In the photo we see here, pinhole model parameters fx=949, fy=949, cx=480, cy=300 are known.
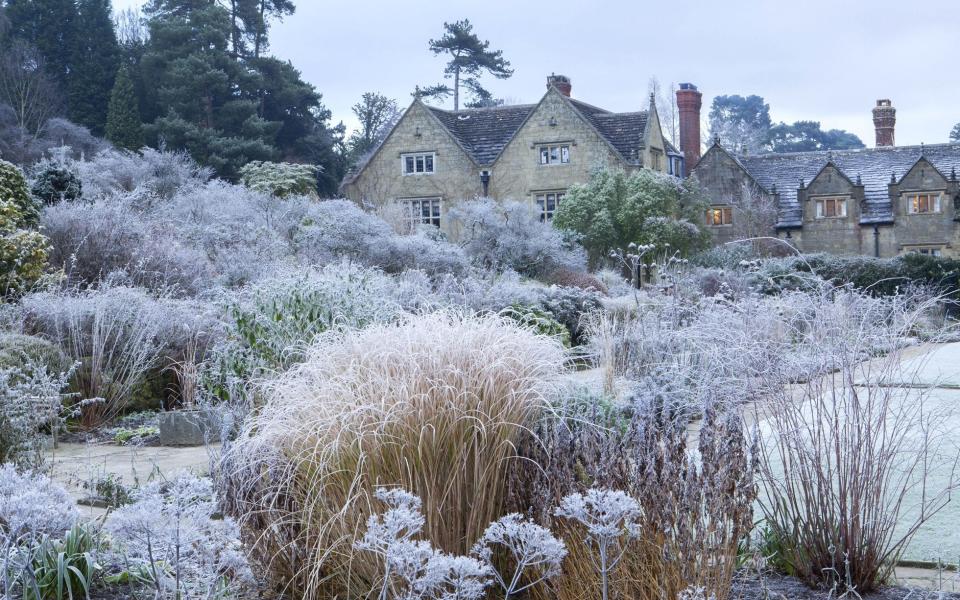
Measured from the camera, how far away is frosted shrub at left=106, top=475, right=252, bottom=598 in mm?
2537

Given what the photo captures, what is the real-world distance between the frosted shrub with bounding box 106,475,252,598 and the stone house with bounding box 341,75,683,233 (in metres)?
28.7

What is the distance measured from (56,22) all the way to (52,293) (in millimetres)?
34942

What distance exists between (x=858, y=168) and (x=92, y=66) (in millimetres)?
30545

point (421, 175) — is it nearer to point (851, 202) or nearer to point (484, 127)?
point (484, 127)

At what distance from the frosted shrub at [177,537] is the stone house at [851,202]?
1225 inches

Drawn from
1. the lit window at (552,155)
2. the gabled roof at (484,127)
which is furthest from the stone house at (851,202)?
the gabled roof at (484,127)

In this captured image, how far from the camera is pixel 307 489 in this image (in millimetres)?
3426

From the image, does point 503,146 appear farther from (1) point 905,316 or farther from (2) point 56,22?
(1) point 905,316

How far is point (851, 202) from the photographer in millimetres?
33500

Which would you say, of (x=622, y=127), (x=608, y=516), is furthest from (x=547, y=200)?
(x=608, y=516)

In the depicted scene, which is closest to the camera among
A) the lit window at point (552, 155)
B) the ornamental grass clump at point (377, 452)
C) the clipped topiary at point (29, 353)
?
the ornamental grass clump at point (377, 452)

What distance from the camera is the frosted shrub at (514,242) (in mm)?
22375

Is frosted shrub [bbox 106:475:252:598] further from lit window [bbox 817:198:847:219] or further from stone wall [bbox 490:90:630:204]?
lit window [bbox 817:198:847:219]

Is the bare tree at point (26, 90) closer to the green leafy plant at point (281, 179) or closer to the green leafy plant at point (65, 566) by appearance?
the green leafy plant at point (281, 179)
